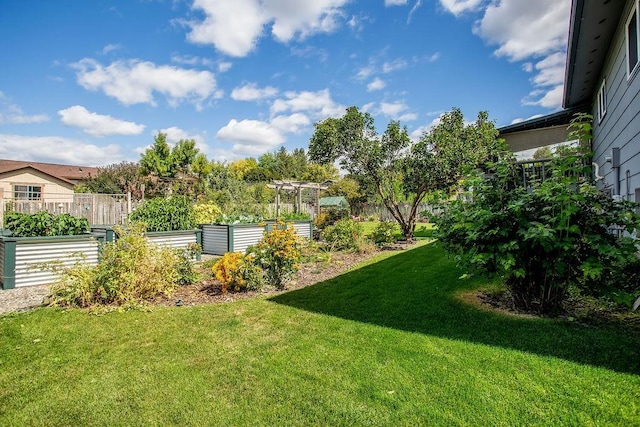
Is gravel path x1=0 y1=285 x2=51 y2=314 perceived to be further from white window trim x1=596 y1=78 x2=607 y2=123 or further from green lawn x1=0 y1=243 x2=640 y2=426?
white window trim x1=596 y1=78 x2=607 y2=123

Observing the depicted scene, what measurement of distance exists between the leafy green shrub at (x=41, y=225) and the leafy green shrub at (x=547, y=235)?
6.94 m

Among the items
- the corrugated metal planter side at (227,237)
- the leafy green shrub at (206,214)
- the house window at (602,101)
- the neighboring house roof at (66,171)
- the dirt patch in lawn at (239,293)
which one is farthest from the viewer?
the neighboring house roof at (66,171)

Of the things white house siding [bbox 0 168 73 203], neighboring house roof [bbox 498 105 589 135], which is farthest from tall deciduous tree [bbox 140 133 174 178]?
neighboring house roof [bbox 498 105 589 135]

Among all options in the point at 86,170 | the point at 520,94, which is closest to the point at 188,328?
the point at 520,94

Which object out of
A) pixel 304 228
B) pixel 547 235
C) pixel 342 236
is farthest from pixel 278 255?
pixel 304 228

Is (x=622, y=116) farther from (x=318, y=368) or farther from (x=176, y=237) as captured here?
(x=176, y=237)

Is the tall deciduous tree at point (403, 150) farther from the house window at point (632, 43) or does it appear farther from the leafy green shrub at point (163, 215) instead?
the house window at point (632, 43)

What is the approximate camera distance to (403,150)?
11977 millimetres

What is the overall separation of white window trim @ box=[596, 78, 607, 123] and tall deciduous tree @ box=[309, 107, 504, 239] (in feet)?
11.2

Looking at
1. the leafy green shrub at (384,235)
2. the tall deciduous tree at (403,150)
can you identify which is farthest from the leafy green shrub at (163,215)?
the leafy green shrub at (384,235)

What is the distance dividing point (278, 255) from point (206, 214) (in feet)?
20.3

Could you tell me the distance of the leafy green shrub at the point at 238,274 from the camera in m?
5.40

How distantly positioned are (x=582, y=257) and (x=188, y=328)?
14.4ft

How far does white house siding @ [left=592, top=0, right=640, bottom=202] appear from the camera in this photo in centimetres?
423
